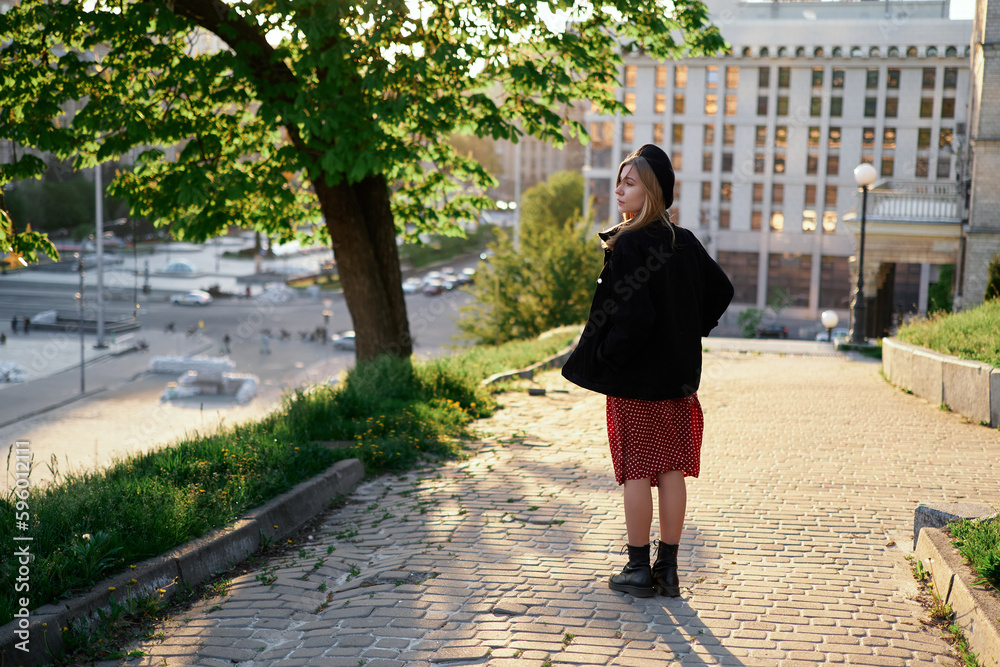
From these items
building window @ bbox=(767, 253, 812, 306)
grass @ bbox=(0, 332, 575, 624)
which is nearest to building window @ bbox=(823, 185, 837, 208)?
building window @ bbox=(767, 253, 812, 306)

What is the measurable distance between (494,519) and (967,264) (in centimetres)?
2157

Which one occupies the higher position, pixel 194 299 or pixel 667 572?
pixel 667 572

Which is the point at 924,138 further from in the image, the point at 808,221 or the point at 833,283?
the point at 833,283

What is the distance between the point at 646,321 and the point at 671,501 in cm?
89

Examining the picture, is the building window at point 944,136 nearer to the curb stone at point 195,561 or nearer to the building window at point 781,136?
the building window at point 781,136

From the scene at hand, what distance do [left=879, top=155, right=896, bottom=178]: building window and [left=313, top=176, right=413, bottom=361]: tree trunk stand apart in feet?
228

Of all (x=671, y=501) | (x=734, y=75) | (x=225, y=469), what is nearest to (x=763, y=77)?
(x=734, y=75)

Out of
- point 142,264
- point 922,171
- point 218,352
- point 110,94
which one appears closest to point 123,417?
point 218,352

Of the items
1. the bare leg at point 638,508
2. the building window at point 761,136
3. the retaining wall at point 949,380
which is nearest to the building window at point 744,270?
the building window at point 761,136

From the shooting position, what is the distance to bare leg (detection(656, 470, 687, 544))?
13.1ft

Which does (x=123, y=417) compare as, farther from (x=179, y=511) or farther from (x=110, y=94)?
(x=179, y=511)

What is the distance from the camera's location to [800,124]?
72.4 metres

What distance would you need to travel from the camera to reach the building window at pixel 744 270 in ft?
243

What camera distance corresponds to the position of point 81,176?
7031 centimetres
